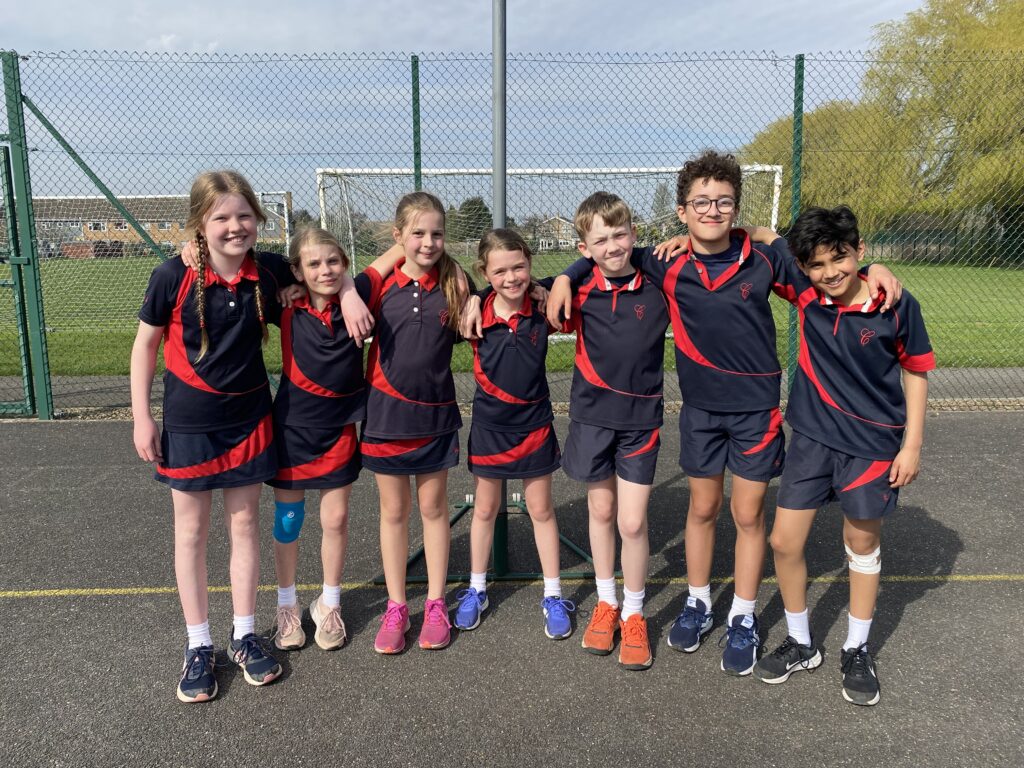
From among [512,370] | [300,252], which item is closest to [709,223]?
[512,370]

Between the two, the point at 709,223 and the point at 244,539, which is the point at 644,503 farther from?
the point at 244,539

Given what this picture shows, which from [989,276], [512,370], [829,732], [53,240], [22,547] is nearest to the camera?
[829,732]

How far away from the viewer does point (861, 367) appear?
2457 millimetres

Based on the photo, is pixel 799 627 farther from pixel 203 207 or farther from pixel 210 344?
pixel 203 207

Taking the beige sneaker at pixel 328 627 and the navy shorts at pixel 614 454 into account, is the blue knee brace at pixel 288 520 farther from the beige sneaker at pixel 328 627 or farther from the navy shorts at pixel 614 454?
the navy shorts at pixel 614 454

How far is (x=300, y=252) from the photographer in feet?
8.79

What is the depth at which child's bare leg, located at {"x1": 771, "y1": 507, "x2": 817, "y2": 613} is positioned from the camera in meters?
2.61

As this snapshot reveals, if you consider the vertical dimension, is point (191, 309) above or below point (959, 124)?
below

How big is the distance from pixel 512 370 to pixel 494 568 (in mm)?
1152

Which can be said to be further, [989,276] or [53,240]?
[989,276]

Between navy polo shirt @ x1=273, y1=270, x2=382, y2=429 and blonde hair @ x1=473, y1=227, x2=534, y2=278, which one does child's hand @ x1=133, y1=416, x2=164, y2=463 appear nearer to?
navy polo shirt @ x1=273, y1=270, x2=382, y2=429

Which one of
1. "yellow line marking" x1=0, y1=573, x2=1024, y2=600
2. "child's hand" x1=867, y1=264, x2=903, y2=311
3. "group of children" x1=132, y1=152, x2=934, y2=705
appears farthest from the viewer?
"yellow line marking" x1=0, y1=573, x2=1024, y2=600

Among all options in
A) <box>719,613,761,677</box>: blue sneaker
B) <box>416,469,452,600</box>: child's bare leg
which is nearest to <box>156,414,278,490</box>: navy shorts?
<box>416,469,452,600</box>: child's bare leg

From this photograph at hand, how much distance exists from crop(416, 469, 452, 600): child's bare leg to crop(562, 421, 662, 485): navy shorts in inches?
21.0
